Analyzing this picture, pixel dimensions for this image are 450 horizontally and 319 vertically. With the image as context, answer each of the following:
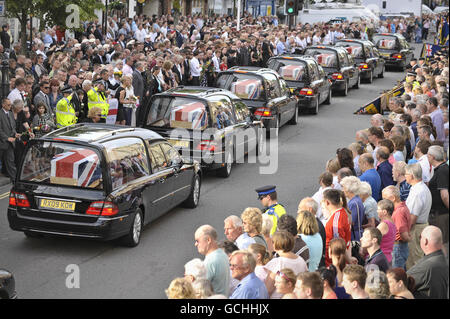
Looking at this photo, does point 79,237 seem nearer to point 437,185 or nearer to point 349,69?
point 437,185

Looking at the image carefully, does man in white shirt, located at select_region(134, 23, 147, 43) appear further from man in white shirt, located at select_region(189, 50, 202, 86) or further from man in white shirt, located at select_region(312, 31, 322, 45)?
man in white shirt, located at select_region(312, 31, 322, 45)

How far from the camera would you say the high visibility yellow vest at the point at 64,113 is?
48.9 ft

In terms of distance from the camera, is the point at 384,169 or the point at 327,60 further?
the point at 327,60

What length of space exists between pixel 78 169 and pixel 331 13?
1907 inches

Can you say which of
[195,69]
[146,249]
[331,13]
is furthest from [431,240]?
[331,13]

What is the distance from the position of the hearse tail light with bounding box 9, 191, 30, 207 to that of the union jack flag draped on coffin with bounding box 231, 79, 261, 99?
30.5ft

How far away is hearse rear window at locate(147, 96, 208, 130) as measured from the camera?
14586 millimetres

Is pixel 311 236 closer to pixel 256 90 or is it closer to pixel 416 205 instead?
pixel 416 205

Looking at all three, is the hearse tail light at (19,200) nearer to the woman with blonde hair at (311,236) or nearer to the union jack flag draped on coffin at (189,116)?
the woman with blonde hair at (311,236)

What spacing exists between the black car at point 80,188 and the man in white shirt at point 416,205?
3.72 meters

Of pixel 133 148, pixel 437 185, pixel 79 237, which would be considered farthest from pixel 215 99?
pixel 437 185

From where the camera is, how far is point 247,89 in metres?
19.1

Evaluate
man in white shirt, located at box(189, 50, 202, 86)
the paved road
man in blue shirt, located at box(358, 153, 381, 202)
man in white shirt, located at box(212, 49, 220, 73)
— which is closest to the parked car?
the paved road

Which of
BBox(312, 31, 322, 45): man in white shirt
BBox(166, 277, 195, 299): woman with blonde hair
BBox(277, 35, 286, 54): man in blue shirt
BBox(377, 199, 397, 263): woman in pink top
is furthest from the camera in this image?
BBox(312, 31, 322, 45): man in white shirt
